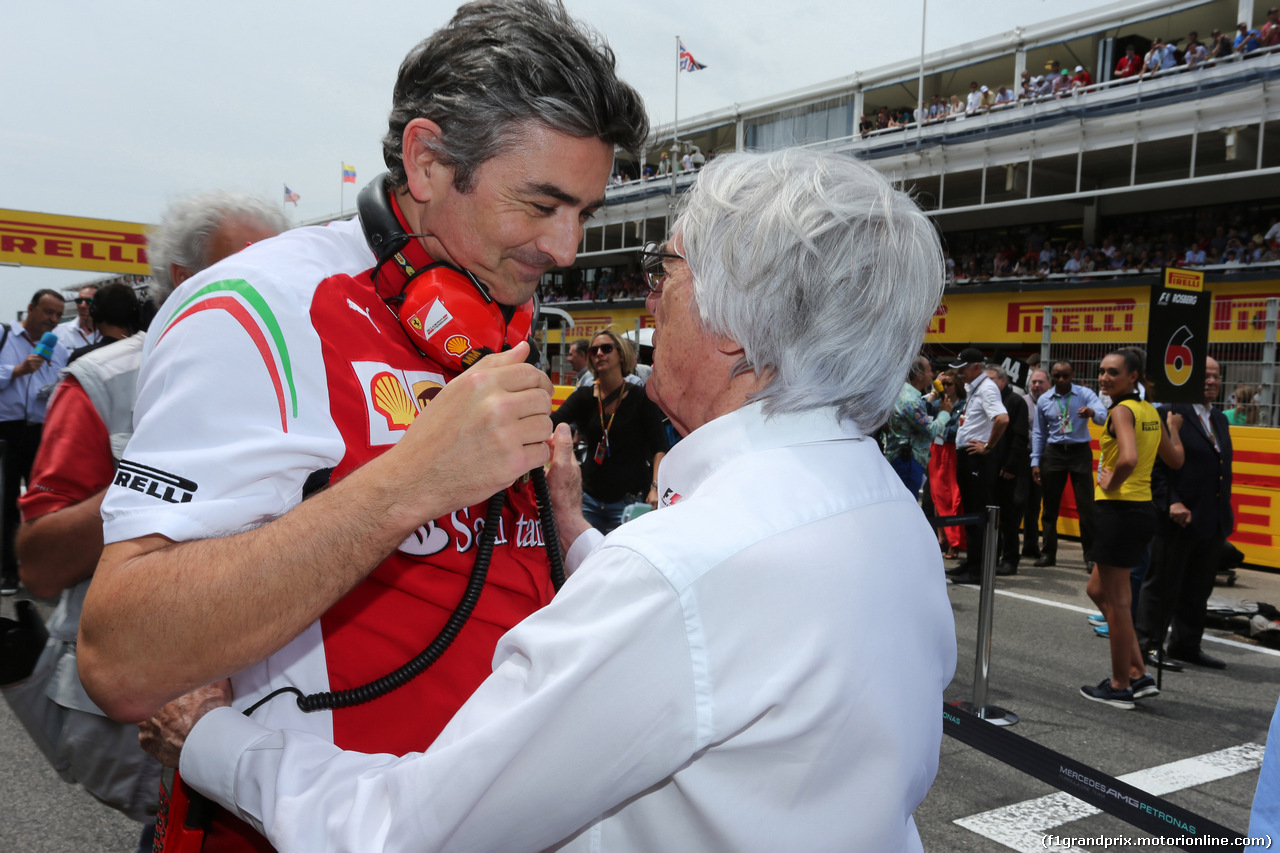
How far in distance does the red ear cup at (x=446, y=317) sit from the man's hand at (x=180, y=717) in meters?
0.57

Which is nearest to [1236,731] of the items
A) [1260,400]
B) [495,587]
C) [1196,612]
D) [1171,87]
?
[1196,612]

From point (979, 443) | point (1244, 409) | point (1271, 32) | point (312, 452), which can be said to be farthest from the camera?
point (1271, 32)

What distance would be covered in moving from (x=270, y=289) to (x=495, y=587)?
0.58 m

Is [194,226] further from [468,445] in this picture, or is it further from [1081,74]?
[1081,74]

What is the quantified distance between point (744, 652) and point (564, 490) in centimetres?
88

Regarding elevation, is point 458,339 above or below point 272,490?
above

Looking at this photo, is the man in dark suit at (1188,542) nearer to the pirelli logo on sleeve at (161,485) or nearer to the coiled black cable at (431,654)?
the coiled black cable at (431,654)

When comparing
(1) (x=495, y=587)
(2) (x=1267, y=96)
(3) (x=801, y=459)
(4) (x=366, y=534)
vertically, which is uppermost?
(2) (x=1267, y=96)

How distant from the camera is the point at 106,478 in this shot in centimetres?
216

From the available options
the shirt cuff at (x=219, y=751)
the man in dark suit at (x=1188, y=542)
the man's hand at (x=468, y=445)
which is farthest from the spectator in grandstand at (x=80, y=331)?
the man in dark suit at (x=1188, y=542)

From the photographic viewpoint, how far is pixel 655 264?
1.48m

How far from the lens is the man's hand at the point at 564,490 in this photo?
1.71m

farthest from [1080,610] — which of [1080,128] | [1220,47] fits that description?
[1080,128]

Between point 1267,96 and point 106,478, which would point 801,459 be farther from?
point 1267,96
